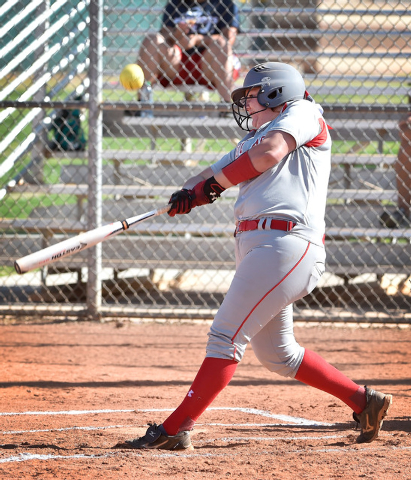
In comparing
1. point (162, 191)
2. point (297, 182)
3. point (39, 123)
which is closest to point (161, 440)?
point (297, 182)

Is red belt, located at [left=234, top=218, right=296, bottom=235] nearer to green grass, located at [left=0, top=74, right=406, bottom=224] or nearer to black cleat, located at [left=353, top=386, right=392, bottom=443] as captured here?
black cleat, located at [left=353, top=386, right=392, bottom=443]

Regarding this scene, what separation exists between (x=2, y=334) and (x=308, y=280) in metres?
3.64

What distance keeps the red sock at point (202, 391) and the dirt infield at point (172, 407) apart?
0.14m

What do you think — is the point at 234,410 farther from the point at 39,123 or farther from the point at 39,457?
the point at 39,123

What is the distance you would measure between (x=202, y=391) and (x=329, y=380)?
65 centimetres

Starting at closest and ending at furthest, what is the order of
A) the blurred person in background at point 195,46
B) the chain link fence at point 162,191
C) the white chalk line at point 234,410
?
the white chalk line at point 234,410
the chain link fence at point 162,191
the blurred person in background at point 195,46

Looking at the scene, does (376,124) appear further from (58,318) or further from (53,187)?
(58,318)

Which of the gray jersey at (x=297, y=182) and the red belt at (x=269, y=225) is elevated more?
the gray jersey at (x=297, y=182)

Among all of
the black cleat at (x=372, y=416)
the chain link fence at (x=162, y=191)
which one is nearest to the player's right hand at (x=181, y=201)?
the black cleat at (x=372, y=416)

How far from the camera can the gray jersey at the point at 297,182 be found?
273 cm

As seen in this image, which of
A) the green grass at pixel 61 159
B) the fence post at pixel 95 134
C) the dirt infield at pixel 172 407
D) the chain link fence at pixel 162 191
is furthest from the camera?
the green grass at pixel 61 159

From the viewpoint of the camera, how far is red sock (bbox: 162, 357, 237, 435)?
271cm

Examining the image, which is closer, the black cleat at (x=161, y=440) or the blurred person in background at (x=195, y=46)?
the black cleat at (x=161, y=440)

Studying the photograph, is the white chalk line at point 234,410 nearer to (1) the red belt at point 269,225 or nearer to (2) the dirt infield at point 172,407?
(2) the dirt infield at point 172,407
